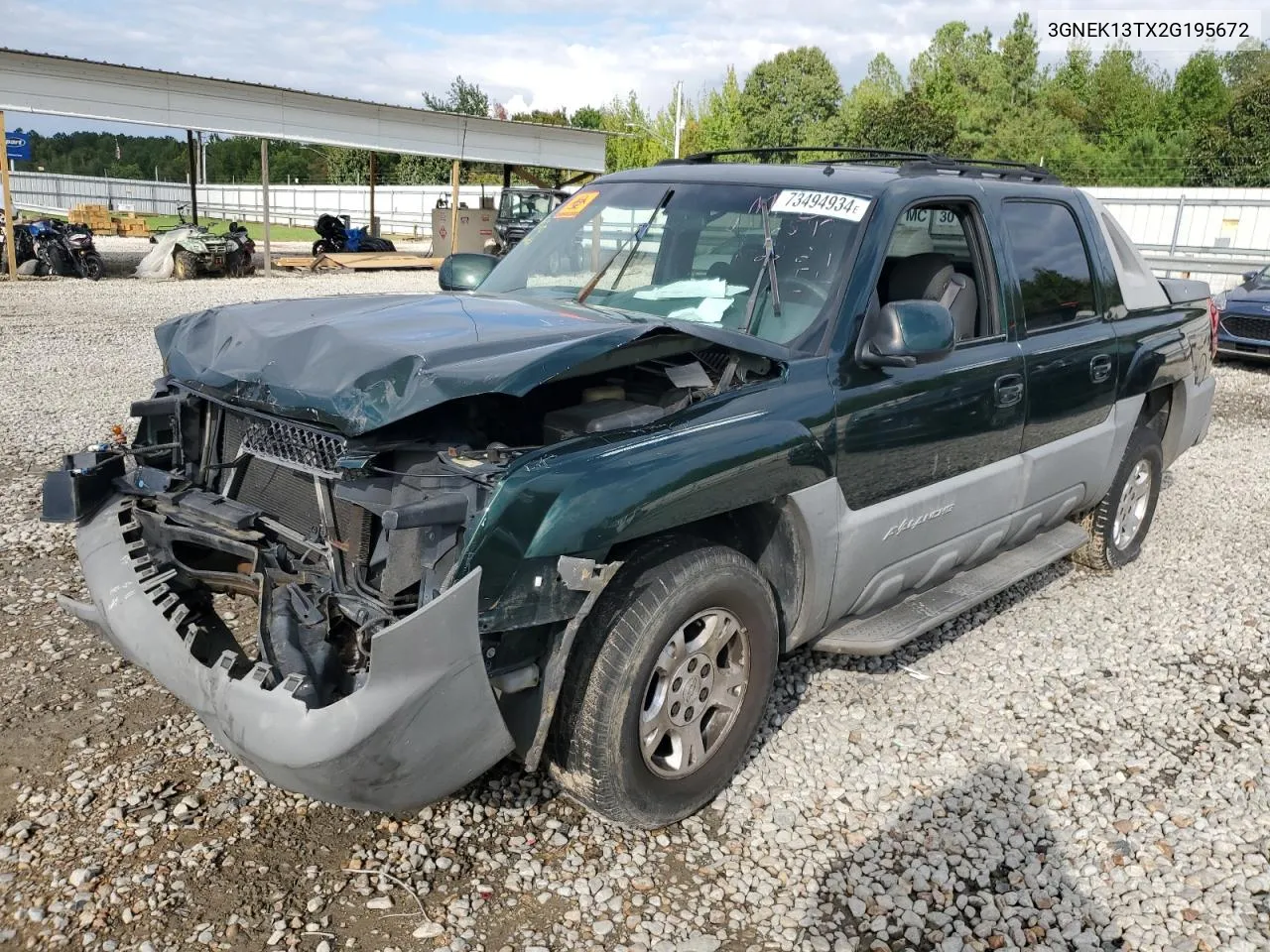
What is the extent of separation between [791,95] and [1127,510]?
62566mm

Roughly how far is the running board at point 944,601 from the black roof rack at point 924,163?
1.78 m

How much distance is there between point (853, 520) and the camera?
11.7 feet

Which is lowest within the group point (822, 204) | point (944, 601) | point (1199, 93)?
point (944, 601)

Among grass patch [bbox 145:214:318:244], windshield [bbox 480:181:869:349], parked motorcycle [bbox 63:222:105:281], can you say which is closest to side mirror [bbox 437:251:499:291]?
windshield [bbox 480:181:869:349]

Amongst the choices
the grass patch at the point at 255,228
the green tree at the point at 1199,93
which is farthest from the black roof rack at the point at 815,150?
the green tree at the point at 1199,93

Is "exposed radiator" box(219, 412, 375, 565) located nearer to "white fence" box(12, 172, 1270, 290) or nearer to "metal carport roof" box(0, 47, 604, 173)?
"white fence" box(12, 172, 1270, 290)

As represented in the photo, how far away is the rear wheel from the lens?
21680 millimetres

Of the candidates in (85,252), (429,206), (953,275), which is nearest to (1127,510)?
(953,275)

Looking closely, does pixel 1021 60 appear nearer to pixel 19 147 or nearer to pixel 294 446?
pixel 19 147

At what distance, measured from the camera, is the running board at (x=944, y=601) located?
373 centimetres

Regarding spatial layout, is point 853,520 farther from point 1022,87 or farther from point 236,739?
point 1022,87

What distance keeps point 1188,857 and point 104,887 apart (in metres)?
3.29

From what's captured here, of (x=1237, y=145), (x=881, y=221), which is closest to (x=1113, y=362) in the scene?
(x=881, y=221)

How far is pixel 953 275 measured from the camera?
429cm
